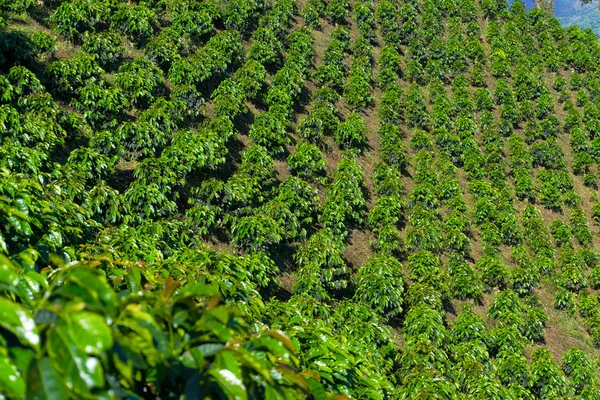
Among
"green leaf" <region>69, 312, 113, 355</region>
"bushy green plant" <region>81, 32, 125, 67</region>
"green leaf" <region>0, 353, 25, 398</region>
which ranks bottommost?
"green leaf" <region>0, 353, 25, 398</region>

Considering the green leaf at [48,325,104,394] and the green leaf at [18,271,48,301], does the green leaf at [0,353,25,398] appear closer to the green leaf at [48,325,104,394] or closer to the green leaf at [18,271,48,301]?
the green leaf at [48,325,104,394]

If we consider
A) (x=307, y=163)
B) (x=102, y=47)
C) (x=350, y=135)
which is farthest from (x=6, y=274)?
(x=350, y=135)

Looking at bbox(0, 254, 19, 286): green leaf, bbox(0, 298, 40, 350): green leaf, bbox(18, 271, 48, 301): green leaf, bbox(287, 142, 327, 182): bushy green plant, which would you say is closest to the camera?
bbox(0, 298, 40, 350): green leaf

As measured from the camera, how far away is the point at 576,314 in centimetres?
2183

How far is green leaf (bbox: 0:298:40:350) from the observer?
81.4 inches

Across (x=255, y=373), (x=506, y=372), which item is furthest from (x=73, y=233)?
(x=506, y=372)

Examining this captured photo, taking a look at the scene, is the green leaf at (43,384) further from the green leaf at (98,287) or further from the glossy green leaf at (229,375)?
the glossy green leaf at (229,375)

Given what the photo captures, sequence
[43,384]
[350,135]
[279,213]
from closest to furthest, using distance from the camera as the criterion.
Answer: [43,384] < [279,213] < [350,135]

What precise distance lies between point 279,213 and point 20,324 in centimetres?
1564

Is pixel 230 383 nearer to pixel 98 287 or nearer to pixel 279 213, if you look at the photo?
pixel 98 287

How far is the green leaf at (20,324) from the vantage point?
2.07 meters

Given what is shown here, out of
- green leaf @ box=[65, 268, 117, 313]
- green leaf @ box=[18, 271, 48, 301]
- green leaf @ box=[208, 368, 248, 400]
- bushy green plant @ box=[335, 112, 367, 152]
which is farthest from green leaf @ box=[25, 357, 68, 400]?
bushy green plant @ box=[335, 112, 367, 152]

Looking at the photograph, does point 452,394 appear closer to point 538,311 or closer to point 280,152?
point 538,311

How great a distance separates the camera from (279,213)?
58.2ft
